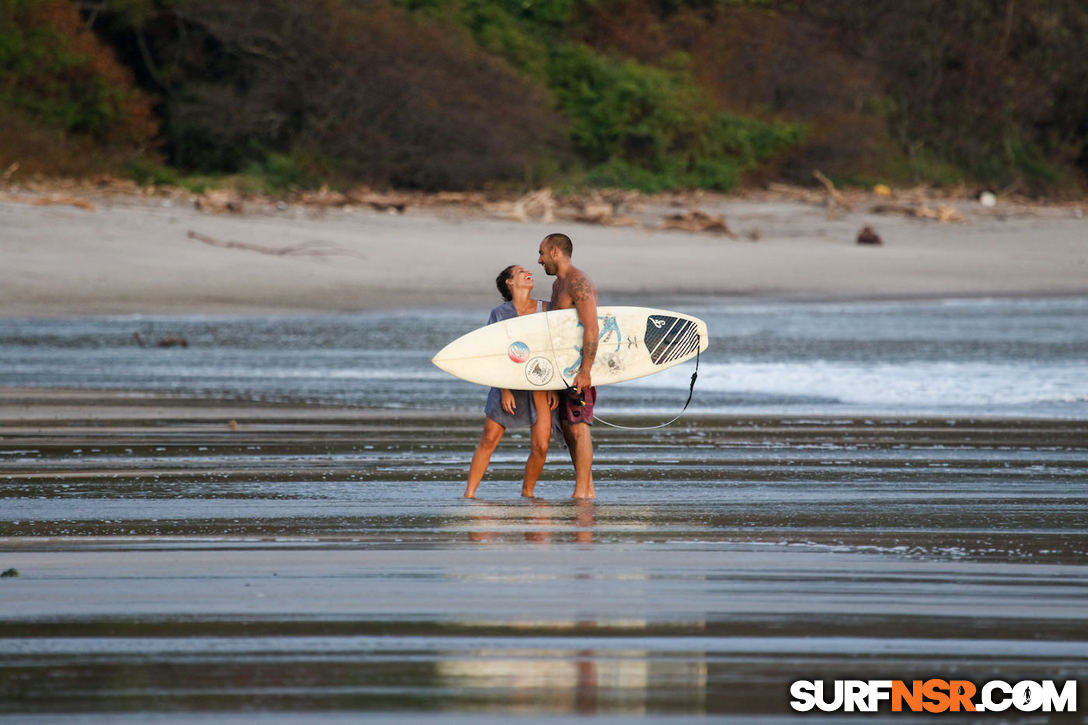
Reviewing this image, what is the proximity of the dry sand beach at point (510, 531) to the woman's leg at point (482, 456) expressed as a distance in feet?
0.51

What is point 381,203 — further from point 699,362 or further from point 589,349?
point 589,349

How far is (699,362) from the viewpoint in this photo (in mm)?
13664

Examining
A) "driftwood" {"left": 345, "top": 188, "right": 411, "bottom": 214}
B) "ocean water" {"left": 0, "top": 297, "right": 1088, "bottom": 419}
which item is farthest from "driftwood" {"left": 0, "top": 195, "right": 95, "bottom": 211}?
"driftwood" {"left": 345, "top": 188, "right": 411, "bottom": 214}

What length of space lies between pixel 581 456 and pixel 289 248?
15491mm

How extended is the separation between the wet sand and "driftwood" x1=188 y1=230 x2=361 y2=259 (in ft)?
42.7

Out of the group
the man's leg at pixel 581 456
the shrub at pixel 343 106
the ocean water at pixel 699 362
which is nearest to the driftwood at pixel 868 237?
the ocean water at pixel 699 362

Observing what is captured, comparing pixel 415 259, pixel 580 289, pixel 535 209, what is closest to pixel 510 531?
pixel 580 289

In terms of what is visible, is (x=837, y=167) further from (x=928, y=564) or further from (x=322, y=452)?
(x=928, y=564)

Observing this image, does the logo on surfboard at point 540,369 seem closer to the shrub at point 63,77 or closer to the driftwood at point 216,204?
the driftwood at point 216,204

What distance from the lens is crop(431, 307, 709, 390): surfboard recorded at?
700 cm

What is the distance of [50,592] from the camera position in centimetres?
488

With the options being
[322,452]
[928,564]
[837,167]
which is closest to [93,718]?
[928,564]

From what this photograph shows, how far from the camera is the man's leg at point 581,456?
6875 mm

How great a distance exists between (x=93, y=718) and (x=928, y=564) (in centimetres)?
278
